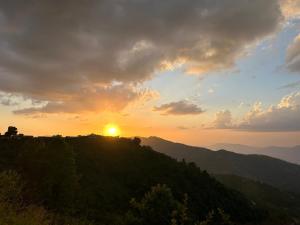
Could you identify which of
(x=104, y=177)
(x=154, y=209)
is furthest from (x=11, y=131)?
(x=154, y=209)

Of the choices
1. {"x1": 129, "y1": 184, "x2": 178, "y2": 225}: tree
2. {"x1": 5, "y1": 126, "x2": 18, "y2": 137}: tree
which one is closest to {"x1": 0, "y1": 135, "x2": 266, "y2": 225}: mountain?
{"x1": 5, "y1": 126, "x2": 18, "y2": 137}: tree

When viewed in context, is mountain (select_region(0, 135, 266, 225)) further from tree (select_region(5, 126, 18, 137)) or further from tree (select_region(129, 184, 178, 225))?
tree (select_region(129, 184, 178, 225))

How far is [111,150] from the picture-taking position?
362ft

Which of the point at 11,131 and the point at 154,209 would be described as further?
the point at 11,131

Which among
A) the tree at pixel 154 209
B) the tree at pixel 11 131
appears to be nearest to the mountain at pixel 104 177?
the tree at pixel 11 131

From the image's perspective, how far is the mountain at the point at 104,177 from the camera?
4725 centimetres

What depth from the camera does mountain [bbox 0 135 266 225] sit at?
47250 millimetres

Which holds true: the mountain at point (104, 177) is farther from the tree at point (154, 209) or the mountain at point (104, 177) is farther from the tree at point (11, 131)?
the tree at point (154, 209)

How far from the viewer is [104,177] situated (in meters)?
90.8

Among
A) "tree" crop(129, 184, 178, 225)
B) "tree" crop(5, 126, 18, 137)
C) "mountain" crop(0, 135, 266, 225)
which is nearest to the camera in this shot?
"tree" crop(129, 184, 178, 225)

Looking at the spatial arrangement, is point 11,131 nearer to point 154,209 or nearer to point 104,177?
point 104,177

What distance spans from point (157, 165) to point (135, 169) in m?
8.30

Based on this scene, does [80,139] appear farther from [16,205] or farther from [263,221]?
[16,205]

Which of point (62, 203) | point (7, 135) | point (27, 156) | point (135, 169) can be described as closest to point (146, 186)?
point (135, 169)
